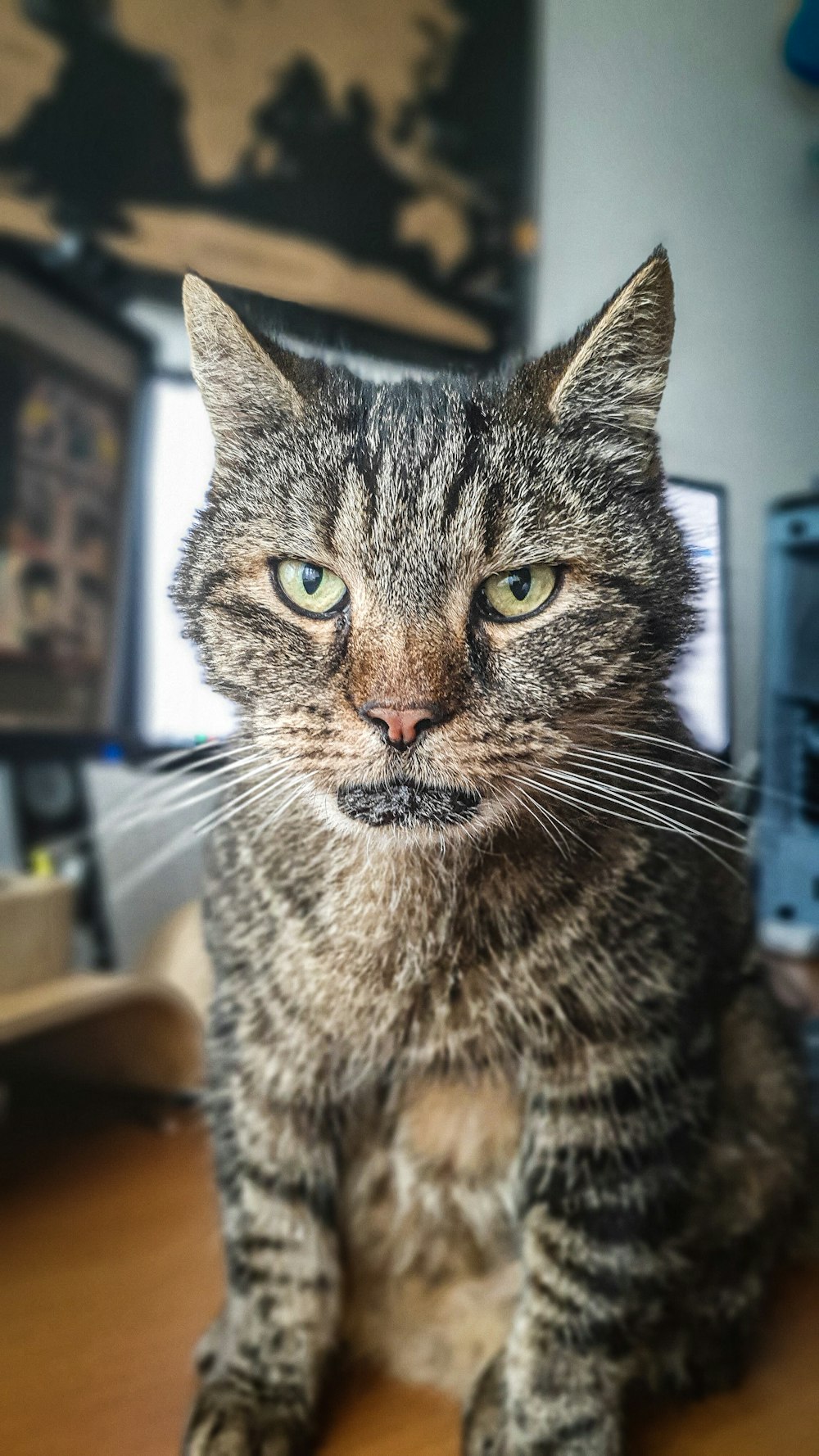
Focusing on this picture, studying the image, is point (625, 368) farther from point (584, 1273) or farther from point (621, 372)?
point (584, 1273)

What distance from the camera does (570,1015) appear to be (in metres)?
0.45

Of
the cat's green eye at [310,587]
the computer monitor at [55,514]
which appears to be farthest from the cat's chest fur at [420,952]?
the computer monitor at [55,514]

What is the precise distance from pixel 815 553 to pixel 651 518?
9 cm

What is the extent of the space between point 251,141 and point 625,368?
1.99 feet

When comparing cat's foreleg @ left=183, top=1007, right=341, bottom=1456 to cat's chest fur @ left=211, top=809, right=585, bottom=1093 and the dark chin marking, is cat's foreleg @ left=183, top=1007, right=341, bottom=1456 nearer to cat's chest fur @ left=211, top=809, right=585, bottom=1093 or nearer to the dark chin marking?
cat's chest fur @ left=211, top=809, right=585, bottom=1093

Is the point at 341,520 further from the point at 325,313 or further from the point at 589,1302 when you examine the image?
the point at 589,1302

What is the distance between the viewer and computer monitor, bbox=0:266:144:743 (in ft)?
2.24

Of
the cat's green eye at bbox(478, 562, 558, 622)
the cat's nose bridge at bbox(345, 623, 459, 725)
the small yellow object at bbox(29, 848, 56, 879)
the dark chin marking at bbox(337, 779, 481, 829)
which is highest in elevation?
the cat's green eye at bbox(478, 562, 558, 622)

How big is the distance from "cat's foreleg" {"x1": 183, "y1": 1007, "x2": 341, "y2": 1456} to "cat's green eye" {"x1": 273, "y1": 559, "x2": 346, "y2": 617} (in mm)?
273

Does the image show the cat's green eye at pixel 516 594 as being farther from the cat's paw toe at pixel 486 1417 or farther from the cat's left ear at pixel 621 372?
the cat's paw toe at pixel 486 1417

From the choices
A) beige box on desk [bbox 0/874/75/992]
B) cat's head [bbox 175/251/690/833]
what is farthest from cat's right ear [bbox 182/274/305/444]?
beige box on desk [bbox 0/874/75/992]

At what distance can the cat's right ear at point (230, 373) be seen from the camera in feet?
1.29

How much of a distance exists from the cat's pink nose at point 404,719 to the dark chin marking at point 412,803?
2 cm

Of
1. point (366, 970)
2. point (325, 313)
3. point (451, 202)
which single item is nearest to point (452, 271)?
point (451, 202)
